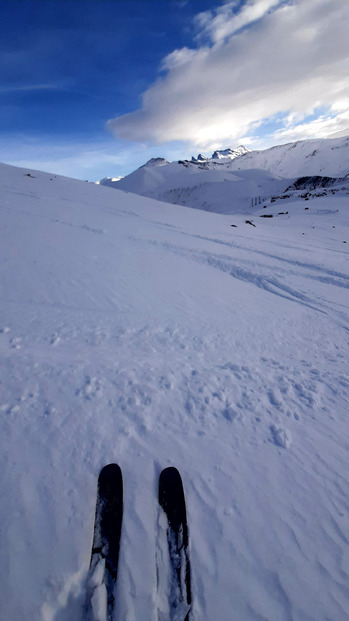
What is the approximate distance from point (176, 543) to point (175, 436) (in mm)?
928

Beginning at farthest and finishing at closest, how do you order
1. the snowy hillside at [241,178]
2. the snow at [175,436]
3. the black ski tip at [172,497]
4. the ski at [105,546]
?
the snowy hillside at [241,178]
the black ski tip at [172,497]
the snow at [175,436]
the ski at [105,546]

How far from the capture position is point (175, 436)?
9.61 ft

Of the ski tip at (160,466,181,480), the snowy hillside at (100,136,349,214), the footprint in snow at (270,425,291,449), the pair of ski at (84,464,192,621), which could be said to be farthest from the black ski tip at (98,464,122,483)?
the snowy hillside at (100,136,349,214)

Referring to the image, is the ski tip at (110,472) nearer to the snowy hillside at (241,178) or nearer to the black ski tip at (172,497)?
the black ski tip at (172,497)

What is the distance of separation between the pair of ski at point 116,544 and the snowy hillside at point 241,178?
55444 millimetres

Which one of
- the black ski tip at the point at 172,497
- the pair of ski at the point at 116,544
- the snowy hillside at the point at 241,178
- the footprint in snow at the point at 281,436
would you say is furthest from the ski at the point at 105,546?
the snowy hillside at the point at 241,178

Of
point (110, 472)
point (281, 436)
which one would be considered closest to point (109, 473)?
point (110, 472)

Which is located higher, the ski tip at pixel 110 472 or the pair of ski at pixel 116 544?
the ski tip at pixel 110 472

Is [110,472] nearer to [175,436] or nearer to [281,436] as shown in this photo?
[175,436]

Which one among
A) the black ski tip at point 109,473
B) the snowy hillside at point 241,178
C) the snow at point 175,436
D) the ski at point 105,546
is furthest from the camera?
the snowy hillside at point 241,178

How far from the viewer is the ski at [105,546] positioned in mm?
1813

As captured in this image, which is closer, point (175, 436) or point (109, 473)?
point (109, 473)

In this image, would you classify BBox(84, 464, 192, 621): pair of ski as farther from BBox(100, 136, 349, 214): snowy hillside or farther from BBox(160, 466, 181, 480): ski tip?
BBox(100, 136, 349, 214): snowy hillside

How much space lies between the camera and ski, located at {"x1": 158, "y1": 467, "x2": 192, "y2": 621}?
1859 mm
